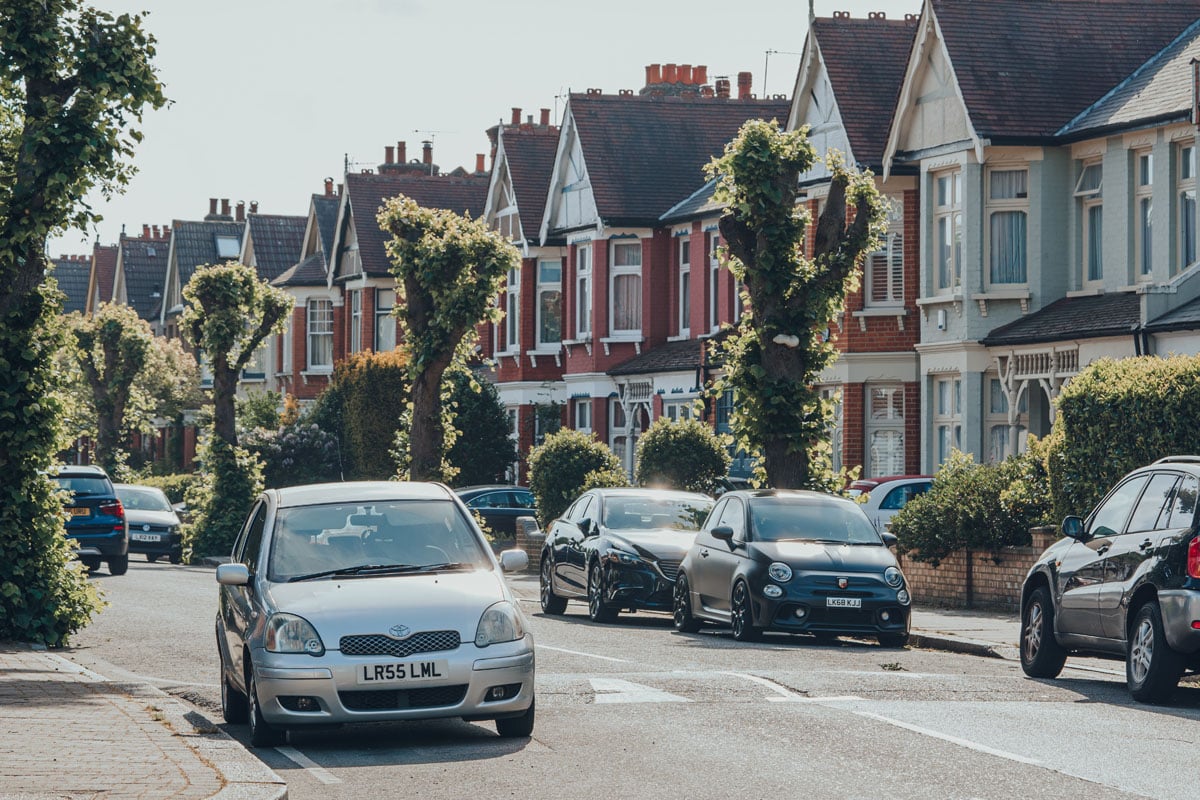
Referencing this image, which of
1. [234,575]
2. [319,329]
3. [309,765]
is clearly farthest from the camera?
[319,329]

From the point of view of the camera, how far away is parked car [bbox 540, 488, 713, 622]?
2180cm

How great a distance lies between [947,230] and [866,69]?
4.79 m

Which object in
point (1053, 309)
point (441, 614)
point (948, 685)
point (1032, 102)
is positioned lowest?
point (948, 685)

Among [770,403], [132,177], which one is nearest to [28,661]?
[132,177]

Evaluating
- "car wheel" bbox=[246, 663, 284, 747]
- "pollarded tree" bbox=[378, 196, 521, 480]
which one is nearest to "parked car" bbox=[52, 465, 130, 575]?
"pollarded tree" bbox=[378, 196, 521, 480]

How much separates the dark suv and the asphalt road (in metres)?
0.32

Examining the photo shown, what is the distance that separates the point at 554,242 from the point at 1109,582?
34.5 meters

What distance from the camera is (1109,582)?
560 inches

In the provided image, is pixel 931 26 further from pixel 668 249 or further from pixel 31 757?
pixel 31 757

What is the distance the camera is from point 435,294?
36.9 meters

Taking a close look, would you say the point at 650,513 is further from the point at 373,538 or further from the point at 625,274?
the point at 625,274

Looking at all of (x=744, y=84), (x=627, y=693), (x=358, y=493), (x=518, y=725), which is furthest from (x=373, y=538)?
(x=744, y=84)

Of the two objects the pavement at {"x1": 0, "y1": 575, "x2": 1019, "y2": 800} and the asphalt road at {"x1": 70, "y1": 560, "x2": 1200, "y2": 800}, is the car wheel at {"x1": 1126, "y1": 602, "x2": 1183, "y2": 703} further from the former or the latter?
the pavement at {"x1": 0, "y1": 575, "x2": 1019, "y2": 800}

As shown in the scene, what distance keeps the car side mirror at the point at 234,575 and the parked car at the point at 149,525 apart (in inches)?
1093
